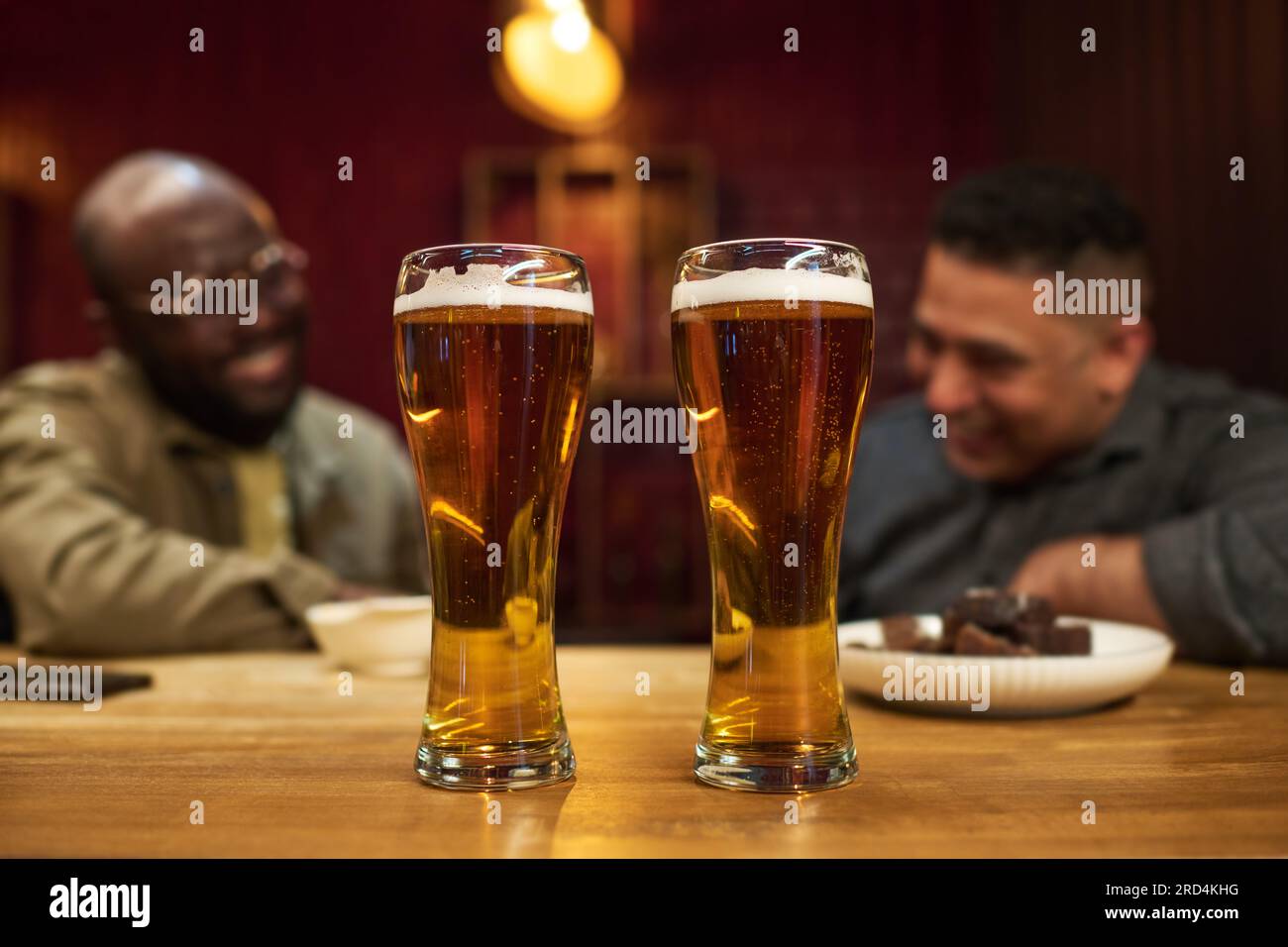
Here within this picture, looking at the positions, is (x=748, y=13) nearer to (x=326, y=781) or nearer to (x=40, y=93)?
(x=40, y=93)

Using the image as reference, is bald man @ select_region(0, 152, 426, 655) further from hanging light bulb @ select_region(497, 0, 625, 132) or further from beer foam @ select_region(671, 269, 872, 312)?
beer foam @ select_region(671, 269, 872, 312)

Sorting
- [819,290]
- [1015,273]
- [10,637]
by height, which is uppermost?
[1015,273]

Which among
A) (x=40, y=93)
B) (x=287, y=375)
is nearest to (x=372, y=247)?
(x=40, y=93)

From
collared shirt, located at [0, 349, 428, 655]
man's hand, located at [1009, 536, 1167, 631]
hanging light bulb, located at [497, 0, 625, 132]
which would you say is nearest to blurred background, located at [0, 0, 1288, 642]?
hanging light bulb, located at [497, 0, 625, 132]

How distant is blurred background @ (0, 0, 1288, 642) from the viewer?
463 centimetres

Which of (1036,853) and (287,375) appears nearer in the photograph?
(1036,853)

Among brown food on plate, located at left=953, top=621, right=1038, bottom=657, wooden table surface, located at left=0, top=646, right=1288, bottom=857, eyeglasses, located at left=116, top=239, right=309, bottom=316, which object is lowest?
wooden table surface, located at left=0, top=646, right=1288, bottom=857

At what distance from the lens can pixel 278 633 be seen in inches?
61.5

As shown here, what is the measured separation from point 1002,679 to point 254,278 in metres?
1.57

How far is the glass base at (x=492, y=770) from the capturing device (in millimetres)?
678

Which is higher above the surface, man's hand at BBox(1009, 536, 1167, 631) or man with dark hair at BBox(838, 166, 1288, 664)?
man with dark hair at BBox(838, 166, 1288, 664)

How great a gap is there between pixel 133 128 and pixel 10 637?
356 cm

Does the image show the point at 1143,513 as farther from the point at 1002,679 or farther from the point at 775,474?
the point at 775,474

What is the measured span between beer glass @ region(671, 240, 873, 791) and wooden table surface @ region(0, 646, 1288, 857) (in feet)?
0.13
